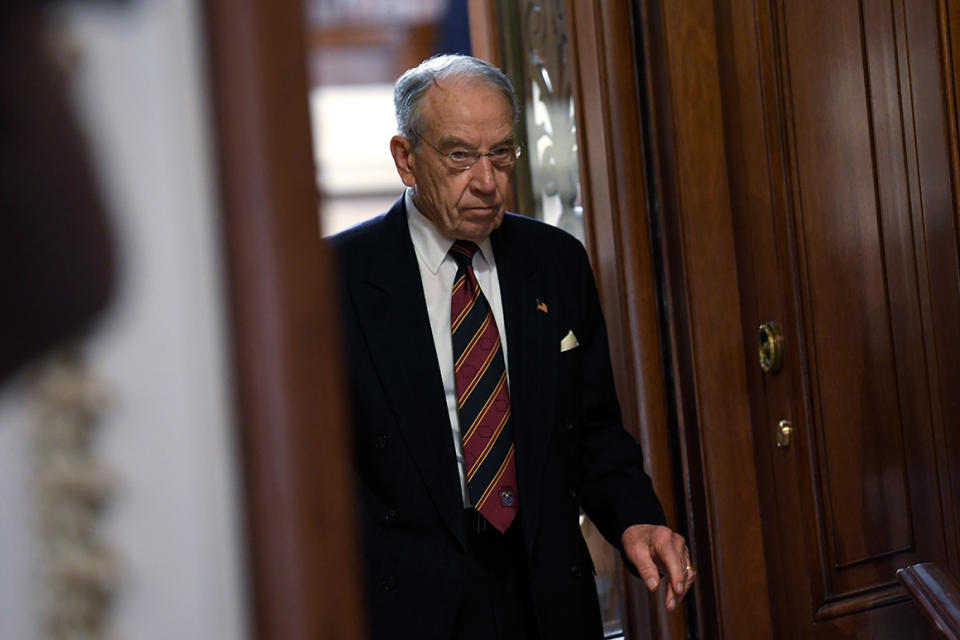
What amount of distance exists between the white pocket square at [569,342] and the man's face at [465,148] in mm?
223

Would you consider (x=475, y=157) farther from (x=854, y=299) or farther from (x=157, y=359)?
(x=157, y=359)

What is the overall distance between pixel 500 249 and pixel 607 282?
758 millimetres

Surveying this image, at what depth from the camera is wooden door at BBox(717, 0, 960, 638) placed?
192cm

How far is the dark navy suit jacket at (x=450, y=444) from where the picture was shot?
1586 millimetres

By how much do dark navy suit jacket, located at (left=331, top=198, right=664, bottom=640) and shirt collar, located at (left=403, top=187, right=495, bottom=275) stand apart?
0.06 ft

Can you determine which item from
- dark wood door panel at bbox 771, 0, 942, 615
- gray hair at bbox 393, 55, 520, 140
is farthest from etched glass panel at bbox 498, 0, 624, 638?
gray hair at bbox 393, 55, 520, 140

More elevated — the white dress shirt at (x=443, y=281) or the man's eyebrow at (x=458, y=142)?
the man's eyebrow at (x=458, y=142)

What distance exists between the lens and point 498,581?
5.41 feet

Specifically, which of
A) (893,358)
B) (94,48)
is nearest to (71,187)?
(94,48)

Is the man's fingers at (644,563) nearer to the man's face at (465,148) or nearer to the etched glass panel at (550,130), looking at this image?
the man's face at (465,148)

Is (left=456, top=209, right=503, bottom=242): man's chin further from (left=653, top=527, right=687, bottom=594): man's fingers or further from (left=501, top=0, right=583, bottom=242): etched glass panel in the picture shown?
(left=501, top=0, right=583, bottom=242): etched glass panel

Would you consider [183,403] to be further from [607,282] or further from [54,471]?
[607,282]

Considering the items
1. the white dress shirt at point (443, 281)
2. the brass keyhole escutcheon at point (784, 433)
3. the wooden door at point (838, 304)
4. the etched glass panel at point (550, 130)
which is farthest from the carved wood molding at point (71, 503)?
the etched glass panel at point (550, 130)

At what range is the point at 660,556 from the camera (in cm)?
154
